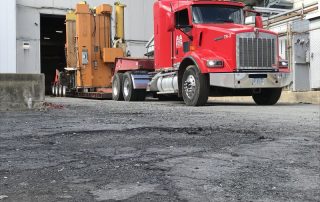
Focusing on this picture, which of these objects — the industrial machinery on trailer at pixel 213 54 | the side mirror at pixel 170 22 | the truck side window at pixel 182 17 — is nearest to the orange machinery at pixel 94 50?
the industrial machinery on trailer at pixel 213 54

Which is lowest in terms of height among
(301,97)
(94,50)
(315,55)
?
(301,97)

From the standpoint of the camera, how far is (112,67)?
66.9 ft

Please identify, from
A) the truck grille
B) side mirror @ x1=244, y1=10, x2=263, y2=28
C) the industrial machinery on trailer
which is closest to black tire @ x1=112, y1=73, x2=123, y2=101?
the industrial machinery on trailer

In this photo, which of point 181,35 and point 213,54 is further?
point 181,35

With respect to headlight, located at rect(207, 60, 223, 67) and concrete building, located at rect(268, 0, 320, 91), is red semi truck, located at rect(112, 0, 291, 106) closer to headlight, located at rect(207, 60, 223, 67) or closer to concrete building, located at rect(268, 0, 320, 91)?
headlight, located at rect(207, 60, 223, 67)

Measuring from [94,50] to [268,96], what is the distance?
940 cm

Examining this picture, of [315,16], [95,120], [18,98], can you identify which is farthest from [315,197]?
[315,16]

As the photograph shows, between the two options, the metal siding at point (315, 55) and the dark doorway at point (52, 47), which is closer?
the metal siding at point (315, 55)

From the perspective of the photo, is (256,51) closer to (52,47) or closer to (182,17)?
(182,17)

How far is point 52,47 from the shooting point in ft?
146

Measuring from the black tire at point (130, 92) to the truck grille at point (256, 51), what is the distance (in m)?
5.21

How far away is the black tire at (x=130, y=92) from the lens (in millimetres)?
16297

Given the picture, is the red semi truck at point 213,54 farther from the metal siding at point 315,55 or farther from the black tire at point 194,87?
the metal siding at point 315,55

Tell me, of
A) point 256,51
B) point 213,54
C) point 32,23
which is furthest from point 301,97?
point 32,23
